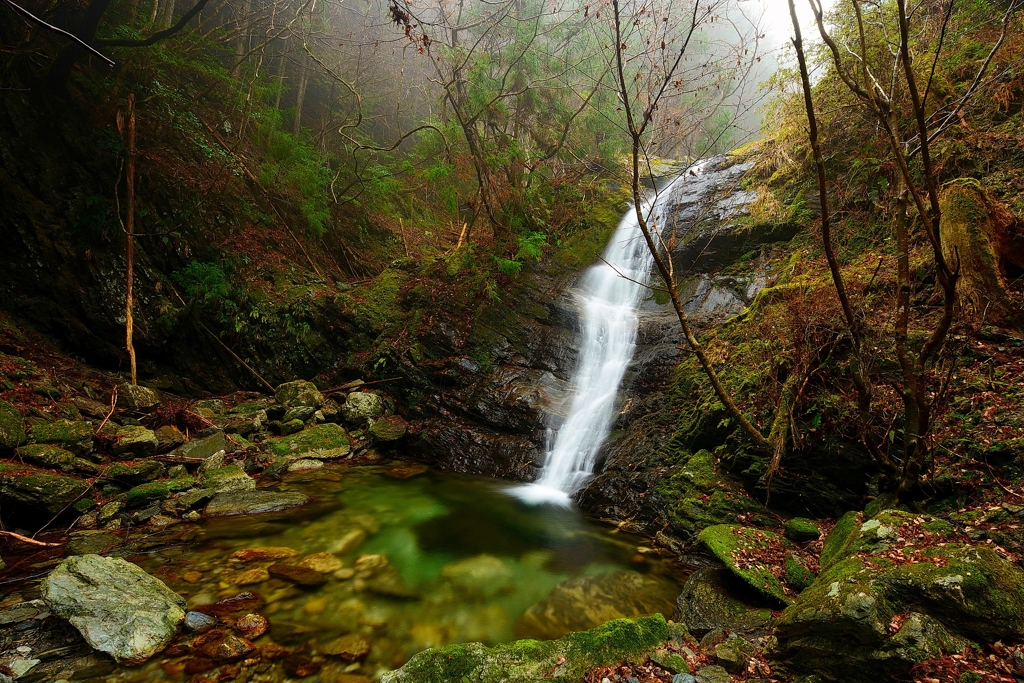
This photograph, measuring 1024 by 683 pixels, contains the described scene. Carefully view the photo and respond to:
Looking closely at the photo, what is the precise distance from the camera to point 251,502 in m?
5.19

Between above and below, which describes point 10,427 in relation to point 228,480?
above

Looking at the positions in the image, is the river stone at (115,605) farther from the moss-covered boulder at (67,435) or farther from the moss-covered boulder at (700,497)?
the moss-covered boulder at (700,497)

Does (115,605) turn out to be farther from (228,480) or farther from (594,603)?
(594,603)

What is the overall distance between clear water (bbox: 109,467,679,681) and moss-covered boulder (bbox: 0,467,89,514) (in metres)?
1.06

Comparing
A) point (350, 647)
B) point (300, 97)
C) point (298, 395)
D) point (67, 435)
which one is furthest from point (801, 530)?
point (300, 97)

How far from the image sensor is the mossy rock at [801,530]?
4245 millimetres

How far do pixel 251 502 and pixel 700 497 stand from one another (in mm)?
5523

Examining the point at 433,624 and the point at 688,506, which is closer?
the point at 433,624

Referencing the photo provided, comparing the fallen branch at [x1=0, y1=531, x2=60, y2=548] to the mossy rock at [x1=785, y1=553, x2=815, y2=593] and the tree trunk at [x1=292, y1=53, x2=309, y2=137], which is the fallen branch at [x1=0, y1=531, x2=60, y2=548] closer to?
the mossy rock at [x1=785, y1=553, x2=815, y2=593]

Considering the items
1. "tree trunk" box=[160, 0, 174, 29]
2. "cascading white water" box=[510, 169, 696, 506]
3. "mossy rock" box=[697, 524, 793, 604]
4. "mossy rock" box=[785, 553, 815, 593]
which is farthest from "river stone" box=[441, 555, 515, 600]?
"tree trunk" box=[160, 0, 174, 29]

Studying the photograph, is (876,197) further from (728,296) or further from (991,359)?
(991,359)

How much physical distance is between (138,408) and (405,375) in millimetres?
4185

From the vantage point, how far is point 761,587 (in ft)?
11.9

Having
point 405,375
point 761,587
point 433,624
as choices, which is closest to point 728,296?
point 761,587
